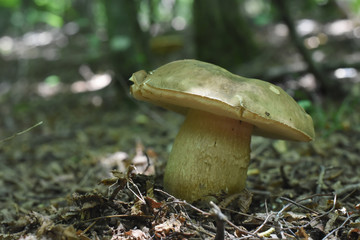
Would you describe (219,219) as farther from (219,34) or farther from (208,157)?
(219,34)

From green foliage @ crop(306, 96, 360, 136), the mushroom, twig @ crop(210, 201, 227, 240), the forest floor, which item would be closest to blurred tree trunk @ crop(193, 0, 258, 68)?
the forest floor

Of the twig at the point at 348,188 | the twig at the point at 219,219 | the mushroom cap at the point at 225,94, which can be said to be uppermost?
the mushroom cap at the point at 225,94

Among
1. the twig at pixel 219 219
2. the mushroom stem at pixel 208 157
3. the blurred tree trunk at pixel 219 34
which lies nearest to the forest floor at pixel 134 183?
the twig at pixel 219 219

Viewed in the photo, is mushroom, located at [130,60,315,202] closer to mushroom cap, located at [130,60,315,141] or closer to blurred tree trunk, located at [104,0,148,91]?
mushroom cap, located at [130,60,315,141]

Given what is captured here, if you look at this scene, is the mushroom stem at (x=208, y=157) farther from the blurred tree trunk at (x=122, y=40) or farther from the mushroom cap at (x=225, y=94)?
the blurred tree trunk at (x=122, y=40)

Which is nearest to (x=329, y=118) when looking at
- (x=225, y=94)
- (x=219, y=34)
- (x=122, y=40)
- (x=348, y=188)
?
(x=348, y=188)

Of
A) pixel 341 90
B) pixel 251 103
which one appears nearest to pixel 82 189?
pixel 251 103
